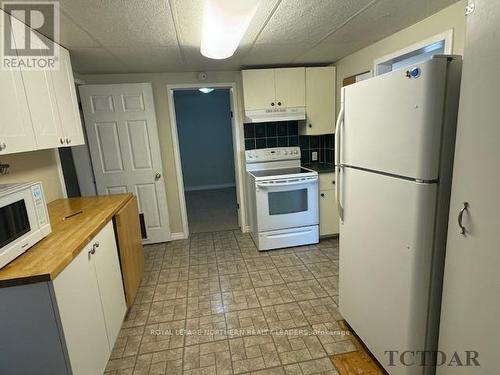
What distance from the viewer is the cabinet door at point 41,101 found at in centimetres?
170

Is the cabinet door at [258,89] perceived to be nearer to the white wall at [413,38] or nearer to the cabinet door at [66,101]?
the white wall at [413,38]

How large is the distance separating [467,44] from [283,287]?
216 cm

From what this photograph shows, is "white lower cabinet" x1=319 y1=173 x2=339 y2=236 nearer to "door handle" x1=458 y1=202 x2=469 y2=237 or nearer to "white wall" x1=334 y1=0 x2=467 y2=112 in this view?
"white wall" x1=334 y1=0 x2=467 y2=112

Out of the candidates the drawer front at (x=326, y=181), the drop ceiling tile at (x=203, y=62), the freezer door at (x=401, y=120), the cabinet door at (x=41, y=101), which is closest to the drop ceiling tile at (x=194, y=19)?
the drop ceiling tile at (x=203, y=62)

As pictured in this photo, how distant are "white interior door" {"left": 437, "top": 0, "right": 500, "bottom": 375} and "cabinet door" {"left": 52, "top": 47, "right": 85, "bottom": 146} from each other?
251cm

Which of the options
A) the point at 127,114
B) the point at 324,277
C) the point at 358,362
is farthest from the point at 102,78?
the point at 358,362

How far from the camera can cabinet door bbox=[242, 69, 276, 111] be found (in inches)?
127

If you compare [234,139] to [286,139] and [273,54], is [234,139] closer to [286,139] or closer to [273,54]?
[286,139]

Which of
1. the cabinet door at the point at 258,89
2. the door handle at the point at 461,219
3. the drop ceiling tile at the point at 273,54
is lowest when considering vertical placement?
the door handle at the point at 461,219

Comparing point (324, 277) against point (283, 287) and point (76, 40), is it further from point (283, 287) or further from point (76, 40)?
point (76, 40)

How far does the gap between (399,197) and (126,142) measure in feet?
10.1

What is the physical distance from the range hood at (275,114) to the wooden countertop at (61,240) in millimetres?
1698

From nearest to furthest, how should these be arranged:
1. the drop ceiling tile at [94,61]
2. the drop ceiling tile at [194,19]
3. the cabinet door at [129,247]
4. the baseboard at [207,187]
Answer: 1. the drop ceiling tile at [194,19]
2. the cabinet door at [129,247]
3. the drop ceiling tile at [94,61]
4. the baseboard at [207,187]

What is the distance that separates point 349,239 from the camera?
5.80 feet
